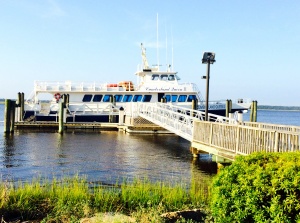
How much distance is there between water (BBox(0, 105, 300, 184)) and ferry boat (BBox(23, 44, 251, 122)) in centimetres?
→ 771

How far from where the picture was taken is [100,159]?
17969 millimetres

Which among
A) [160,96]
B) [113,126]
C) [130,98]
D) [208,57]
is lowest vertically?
[113,126]

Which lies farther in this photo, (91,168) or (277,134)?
(91,168)

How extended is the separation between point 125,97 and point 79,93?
4.62 metres

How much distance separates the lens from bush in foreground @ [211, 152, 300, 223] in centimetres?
437

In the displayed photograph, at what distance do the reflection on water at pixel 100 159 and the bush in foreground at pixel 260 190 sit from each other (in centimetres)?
670

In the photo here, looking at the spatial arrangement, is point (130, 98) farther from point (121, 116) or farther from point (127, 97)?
point (121, 116)

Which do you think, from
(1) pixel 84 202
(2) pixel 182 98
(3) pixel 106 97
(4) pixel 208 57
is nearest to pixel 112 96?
(3) pixel 106 97

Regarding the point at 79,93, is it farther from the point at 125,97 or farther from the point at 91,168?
the point at 91,168

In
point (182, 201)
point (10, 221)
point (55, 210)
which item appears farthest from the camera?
point (182, 201)

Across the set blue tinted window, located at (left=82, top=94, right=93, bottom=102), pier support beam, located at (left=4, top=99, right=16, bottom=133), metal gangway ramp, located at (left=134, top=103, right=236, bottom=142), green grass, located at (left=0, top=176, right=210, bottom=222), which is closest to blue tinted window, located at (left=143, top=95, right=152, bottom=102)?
blue tinted window, located at (left=82, top=94, right=93, bottom=102)

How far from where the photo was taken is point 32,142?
24.1 metres

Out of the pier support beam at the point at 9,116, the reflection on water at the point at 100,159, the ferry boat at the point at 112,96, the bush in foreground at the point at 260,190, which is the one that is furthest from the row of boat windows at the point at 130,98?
the bush in foreground at the point at 260,190

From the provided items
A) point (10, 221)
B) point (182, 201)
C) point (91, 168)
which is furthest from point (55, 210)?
point (91, 168)
